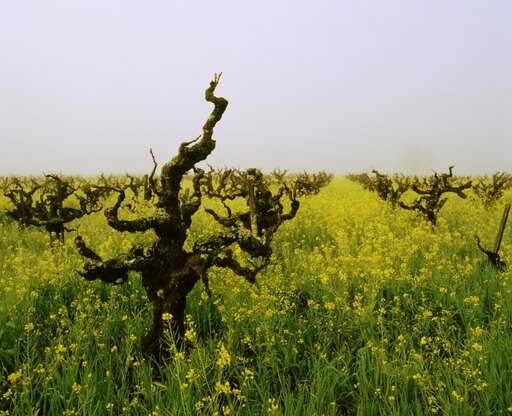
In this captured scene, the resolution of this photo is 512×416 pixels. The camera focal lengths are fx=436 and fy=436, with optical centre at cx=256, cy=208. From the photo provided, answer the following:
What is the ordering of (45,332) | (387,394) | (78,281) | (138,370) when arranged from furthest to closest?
(78,281)
(45,332)
(138,370)
(387,394)

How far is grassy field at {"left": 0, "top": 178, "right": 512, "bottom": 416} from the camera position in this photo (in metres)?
3.80

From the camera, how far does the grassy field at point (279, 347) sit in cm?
380

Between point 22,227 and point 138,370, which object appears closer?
point 138,370

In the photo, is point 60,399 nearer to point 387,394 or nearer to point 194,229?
point 387,394

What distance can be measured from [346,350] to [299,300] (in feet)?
4.31

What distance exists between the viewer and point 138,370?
454cm

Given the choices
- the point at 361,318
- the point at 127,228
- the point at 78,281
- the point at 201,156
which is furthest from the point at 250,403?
the point at 78,281

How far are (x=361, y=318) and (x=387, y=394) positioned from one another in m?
1.29

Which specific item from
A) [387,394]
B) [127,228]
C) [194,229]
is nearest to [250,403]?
[387,394]

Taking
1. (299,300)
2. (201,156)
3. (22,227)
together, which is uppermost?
(201,156)

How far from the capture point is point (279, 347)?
15.6ft

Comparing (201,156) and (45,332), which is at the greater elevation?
(201,156)

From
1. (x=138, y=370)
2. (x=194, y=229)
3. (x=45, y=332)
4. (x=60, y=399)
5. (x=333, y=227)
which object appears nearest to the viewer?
(x=60, y=399)

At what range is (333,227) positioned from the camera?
11812 millimetres
